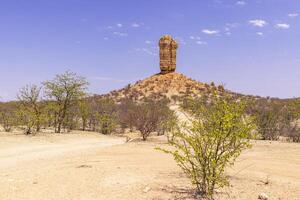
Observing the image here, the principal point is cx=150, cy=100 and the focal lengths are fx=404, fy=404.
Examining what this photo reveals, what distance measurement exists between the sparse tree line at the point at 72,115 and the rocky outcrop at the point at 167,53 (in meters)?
24.8

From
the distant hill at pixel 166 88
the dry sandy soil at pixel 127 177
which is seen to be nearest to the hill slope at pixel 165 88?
the distant hill at pixel 166 88

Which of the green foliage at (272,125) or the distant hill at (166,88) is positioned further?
the distant hill at (166,88)

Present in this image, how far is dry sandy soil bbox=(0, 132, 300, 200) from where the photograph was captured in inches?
Result: 373

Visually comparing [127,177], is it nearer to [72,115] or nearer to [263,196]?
[263,196]

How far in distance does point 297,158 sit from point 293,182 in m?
5.32

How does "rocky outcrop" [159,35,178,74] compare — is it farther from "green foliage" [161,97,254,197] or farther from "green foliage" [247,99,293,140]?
"green foliage" [161,97,254,197]

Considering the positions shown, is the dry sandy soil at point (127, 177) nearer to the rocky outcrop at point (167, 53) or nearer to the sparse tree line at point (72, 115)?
the sparse tree line at point (72, 115)

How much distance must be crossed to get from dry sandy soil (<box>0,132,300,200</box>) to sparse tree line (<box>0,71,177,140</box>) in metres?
10.2

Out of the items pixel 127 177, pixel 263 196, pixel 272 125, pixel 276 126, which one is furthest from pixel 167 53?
pixel 263 196

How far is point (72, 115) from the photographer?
3409 centimetres

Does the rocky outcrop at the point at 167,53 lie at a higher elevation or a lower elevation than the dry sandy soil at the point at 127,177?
higher

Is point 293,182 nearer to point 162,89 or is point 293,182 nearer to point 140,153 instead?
point 140,153

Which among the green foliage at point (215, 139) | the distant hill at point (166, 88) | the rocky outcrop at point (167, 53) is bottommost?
the green foliage at point (215, 139)

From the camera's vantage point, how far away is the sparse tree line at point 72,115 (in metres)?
27.5
